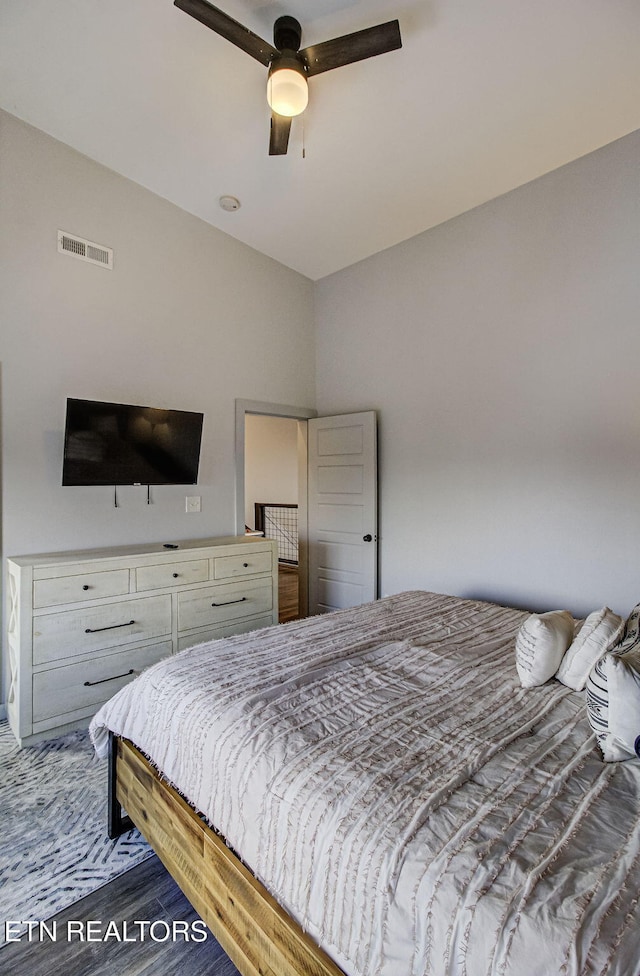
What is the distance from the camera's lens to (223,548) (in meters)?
3.19

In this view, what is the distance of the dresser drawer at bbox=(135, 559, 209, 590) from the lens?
278 centimetres

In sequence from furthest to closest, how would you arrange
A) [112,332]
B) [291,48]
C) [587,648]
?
[112,332]
[291,48]
[587,648]

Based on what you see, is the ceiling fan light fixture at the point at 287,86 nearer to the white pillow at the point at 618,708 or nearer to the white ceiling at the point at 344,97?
the white ceiling at the point at 344,97

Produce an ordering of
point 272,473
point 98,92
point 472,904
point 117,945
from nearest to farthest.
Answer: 1. point 472,904
2. point 117,945
3. point 98,92
4. point 272,473

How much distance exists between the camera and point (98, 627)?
2582 mm

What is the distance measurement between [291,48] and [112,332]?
1.92 meters

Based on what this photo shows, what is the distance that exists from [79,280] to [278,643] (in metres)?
2.69

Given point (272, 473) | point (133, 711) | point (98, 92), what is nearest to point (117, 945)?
point (133, 711)

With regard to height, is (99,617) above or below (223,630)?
above

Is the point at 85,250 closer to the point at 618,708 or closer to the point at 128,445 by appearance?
the point at 128,445

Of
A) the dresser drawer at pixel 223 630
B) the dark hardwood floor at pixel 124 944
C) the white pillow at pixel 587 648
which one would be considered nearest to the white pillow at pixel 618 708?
the white pillow at pixel 587 648

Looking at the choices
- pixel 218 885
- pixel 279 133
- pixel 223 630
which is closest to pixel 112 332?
pixel 279 133

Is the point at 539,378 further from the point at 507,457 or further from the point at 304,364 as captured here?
the point at 304,364

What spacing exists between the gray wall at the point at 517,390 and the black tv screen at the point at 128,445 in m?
1.69
